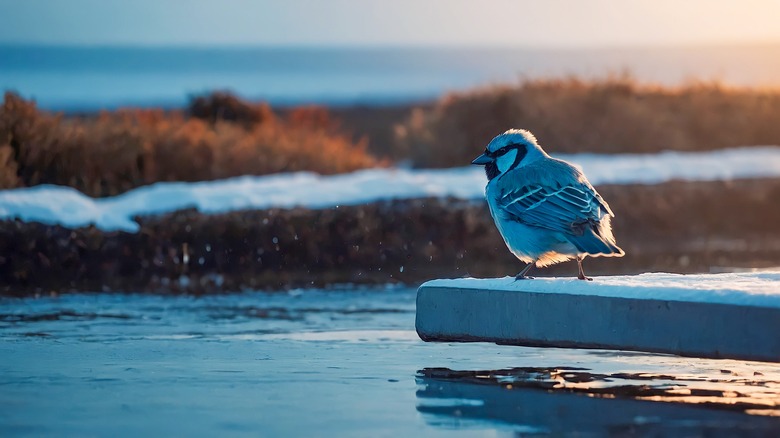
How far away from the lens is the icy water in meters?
7.67

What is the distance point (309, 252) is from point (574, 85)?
1196cm

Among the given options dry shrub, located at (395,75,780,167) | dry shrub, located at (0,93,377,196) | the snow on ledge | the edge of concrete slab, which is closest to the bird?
the snow on ledge

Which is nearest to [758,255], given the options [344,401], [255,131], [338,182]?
[338,182]

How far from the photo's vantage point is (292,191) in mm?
17156

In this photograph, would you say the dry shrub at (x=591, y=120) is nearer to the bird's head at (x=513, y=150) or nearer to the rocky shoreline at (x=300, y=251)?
the rocky shoreline at (x=300, y=251)

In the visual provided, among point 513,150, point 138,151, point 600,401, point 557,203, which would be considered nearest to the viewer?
point 600,401

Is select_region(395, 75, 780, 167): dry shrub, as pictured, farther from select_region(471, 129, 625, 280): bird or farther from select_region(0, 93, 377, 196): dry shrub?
select_region(471, 129, 625, 280): bird

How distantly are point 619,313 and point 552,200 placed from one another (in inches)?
39.9

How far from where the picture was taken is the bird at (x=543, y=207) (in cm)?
944

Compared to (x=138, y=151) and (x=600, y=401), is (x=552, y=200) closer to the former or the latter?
(x=600, y=401)

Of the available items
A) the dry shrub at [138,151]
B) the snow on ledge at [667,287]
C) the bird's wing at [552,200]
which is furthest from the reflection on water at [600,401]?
the dry shrub at [138,151]

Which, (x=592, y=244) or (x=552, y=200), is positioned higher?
(x=552, y=200)

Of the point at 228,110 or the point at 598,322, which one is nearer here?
the point at 598,322

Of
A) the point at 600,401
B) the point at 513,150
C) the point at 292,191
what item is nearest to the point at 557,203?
the point at 513,150
